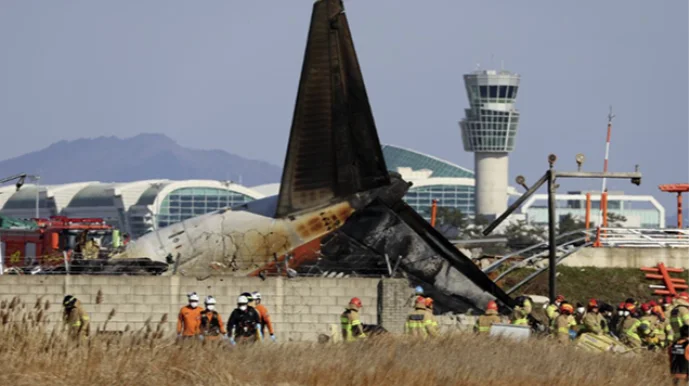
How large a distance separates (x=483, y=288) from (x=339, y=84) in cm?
618

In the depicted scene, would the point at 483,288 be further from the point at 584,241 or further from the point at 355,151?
the point at 584,241

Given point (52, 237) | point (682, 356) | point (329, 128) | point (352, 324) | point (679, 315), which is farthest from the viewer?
point (52, 237)

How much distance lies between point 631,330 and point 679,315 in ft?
6.08

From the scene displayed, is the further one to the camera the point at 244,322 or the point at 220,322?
the point at 244,322

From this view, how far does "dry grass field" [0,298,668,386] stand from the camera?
73.5ft

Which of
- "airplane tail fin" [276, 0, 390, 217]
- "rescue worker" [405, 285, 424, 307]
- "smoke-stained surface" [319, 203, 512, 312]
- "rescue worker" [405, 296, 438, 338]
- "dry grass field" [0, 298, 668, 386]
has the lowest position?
"dry grass field" [0, 298, 668, 386]

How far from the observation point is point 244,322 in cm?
2914

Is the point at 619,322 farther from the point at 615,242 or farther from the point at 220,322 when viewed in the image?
the point at 615,242

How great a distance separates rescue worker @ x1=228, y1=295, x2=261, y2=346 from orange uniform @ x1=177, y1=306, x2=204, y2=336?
630 millimetres

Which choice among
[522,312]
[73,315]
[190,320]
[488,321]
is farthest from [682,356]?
[73,315]

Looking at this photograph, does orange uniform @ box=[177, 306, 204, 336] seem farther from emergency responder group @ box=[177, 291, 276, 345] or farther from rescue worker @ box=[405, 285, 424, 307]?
rescue worker @ box=[405, 285, 424, 307]

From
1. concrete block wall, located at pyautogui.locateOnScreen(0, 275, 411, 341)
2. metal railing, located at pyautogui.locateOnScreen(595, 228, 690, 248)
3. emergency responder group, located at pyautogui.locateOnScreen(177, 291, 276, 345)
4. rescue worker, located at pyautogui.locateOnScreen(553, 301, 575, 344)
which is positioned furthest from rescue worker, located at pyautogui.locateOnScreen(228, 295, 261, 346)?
metal railing, located at pyautogui.locateOnScreen(595, 228, 690, 248)

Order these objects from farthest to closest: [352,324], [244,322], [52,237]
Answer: [52,237] → [352,324] → [244,322]

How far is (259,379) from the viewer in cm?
2334
